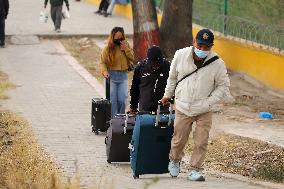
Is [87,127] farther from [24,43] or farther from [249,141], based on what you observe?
[24,43]

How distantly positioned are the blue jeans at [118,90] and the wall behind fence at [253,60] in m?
5.75

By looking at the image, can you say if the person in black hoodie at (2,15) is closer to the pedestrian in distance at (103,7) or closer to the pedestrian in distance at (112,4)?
the pedestrian in distance at (112,4)

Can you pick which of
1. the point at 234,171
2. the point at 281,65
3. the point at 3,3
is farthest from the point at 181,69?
the point at 3,3

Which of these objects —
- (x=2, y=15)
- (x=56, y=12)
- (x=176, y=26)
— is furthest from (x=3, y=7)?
(x=176, y=26)

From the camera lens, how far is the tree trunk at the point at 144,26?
18781 mm

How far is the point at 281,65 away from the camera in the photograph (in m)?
17.5

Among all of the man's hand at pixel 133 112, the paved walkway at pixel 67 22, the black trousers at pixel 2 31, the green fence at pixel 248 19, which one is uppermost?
the man's hand at pixel 133 112

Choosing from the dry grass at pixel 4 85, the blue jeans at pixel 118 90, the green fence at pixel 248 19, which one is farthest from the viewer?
the green fence at pixel 248 19

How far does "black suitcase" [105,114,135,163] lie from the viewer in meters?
10.3

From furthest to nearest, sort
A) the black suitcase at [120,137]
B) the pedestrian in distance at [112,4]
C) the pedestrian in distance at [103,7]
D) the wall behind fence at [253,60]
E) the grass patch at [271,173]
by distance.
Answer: the pedestrian in distance at [103,7] < the pedestrian in distance at [112,4] < the wall behind fence at [253,60] < the black suitcase at [120,137] < the grass patch at [271,173]

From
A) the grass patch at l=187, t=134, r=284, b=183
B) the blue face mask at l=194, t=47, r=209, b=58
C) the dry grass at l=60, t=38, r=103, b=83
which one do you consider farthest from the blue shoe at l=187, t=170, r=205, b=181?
the dry grass at l=60, t=38, r=103, b=83

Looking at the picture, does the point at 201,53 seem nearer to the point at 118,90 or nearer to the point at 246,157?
the point at 246,157

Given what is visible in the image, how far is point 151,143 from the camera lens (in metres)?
9.58

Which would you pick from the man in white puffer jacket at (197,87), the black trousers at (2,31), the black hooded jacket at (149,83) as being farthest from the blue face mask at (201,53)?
the black trousers at (2,31)
